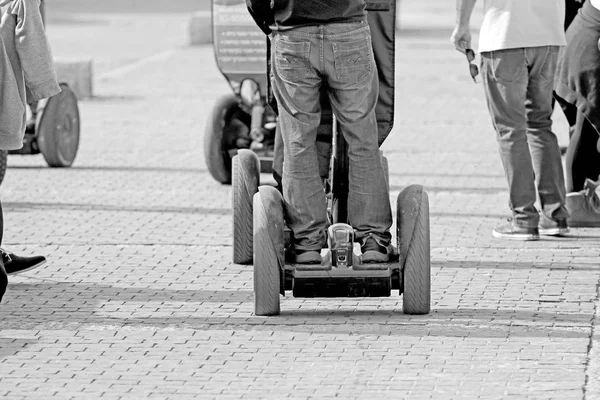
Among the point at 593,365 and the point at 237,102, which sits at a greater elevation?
the point at 237,102

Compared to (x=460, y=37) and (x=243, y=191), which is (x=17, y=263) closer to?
(x=243, y=191)

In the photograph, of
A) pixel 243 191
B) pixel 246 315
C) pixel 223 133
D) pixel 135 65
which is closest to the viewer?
pixel 246 315

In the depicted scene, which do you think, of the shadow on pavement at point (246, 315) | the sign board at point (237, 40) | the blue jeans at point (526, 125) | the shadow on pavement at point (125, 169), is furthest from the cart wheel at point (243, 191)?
the shadow on pavement at point (125, 169)

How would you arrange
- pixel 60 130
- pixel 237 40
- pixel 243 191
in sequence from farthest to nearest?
pixel 60 130, pixel 237 40, pixel 243 191

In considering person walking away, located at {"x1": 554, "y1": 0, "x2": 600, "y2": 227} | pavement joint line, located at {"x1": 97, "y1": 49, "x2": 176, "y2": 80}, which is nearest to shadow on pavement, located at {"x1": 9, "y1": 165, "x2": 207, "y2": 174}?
person walking away, located at {"x1": 554, "y1": 0, "x2": 600, "y2": 227}

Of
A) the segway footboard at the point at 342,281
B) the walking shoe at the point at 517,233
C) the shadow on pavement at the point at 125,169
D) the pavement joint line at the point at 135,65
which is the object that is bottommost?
the pavement joint line at the point at 135,65

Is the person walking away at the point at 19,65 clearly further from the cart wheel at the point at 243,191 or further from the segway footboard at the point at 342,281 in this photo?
the segway footboard at the point at 342,281

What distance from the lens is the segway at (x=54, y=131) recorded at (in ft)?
35.1

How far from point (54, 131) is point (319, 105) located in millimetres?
4903

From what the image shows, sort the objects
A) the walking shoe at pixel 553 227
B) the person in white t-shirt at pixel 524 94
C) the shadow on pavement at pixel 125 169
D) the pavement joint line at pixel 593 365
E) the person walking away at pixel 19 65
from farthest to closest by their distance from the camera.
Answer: the shadow on pavement at pixel 125 169, the walking shoe at pixel 553 227, the person in white t-shirt at pixel 524 94, the person walking away at pixel 19 65, the pavement joint line at pixel 593 365

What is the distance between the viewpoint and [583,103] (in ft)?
28.0

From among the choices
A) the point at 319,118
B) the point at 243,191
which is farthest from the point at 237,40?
the point at 319,118

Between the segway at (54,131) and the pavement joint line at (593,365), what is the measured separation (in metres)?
5.58

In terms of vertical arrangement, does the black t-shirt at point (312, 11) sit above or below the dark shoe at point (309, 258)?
above
